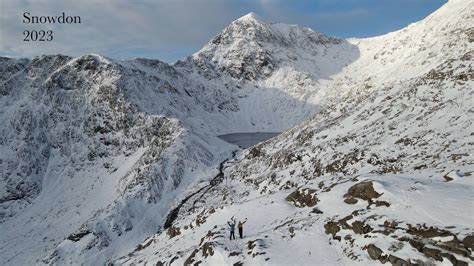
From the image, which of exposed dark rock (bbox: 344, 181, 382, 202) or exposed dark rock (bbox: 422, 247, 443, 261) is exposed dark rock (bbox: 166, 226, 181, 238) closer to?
exposed dark rock (bbox: 344, 181, 382, 202)

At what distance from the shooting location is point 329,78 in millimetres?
142000

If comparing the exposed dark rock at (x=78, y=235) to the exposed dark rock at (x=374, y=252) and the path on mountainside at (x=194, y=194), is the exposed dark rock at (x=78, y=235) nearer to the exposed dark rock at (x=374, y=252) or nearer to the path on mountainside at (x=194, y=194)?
the path on mountainside at (x=194, y=194)

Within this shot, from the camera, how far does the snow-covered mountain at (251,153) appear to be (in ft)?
65.9

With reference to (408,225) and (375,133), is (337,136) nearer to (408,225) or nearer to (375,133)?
(375,133)

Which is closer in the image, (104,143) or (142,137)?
(142,137)

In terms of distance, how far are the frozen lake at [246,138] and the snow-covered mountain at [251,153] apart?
5432 millimetres

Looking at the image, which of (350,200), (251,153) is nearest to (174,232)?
(350,200)

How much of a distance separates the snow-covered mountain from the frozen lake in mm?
5432

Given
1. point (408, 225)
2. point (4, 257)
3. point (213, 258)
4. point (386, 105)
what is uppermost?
point (386, 105)

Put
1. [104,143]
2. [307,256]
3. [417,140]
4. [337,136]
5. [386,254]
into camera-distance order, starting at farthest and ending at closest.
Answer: [104,143] → [337,136] → [417,140] → [307,256] → [386,254]

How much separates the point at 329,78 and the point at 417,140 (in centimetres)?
11157

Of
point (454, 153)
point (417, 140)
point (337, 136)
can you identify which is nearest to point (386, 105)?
point (337, 136)

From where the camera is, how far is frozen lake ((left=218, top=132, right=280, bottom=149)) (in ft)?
350

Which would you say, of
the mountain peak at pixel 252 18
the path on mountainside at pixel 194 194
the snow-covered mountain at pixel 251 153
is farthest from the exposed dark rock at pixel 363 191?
the mountain peak at pixel 252 18
